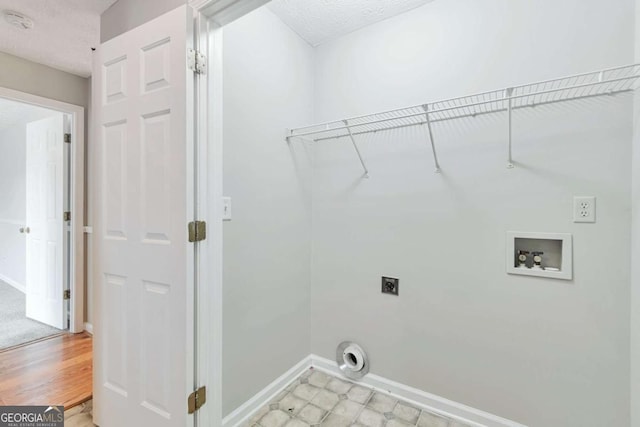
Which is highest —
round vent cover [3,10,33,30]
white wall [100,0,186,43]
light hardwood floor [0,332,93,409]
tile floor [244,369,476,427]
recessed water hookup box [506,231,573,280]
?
round vent cover [3,10,33,30]

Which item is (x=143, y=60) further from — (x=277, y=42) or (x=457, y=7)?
(x=457, y=7)

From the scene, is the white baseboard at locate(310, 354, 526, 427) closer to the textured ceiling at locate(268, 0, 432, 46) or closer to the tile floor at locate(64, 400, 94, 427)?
the tile floor at locate(64, 400, 94, 427)

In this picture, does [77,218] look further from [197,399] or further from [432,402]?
[432,402]

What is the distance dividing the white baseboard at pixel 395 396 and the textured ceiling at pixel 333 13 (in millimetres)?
2372

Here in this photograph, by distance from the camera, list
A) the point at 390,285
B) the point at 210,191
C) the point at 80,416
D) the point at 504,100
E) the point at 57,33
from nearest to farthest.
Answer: the point at 210,191
the point at 504,100
the point at 80,416
the point at 390,285
the point at 57,33

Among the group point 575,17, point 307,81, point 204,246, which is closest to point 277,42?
point 307,81

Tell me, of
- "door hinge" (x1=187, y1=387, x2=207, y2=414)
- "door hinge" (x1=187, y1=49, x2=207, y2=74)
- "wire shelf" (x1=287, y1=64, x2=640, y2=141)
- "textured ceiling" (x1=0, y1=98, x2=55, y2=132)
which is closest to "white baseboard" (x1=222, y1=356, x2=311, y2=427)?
"door hinge" (x1=187, y1=387, x2=207, y2=414)

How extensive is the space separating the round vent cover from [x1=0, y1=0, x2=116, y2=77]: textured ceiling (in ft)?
0.09

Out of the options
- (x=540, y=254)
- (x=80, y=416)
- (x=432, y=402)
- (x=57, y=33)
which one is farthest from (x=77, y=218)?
(x=540, y=254)

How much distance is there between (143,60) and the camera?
1313 mm

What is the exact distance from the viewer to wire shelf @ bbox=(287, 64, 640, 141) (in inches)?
49.6

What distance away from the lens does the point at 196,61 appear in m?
1.24

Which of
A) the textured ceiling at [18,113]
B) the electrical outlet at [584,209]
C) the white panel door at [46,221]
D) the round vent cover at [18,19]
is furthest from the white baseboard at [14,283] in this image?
the electrical outlet at [584,209]

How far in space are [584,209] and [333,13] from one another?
5.88ft
